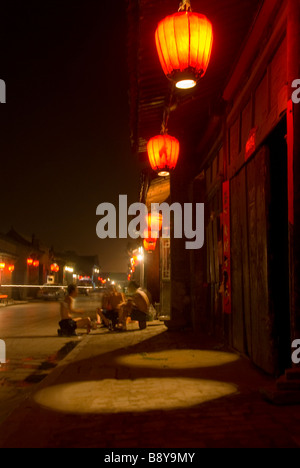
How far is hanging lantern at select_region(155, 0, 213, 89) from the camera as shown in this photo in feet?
20.0

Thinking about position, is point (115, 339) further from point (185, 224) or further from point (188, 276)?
point (185, 224)

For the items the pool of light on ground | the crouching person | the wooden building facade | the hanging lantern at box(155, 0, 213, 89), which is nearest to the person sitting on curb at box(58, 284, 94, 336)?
the crouching person

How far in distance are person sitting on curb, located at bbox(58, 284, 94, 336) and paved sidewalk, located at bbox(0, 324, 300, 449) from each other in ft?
15.8

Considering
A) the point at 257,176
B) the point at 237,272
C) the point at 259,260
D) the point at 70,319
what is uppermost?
the point at 257,176

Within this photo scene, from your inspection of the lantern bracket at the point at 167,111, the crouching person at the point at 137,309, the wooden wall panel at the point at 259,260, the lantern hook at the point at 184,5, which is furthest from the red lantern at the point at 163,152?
the crouching person at the point at 137,309

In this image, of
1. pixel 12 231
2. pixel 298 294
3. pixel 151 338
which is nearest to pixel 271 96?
pixel 298 294

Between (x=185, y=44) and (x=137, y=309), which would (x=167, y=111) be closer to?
(x=185, y=44)

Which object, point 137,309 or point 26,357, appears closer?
point 26,357

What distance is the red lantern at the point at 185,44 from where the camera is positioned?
610cm

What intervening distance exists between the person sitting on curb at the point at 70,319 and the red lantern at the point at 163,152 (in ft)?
16.1

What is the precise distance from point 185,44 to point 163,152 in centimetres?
477

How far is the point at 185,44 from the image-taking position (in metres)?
6.07

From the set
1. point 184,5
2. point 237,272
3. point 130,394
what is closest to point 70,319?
point 237,272

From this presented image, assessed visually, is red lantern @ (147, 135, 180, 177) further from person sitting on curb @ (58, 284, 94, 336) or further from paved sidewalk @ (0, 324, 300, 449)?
paved sidewalk @ (0, 324, 300, 449)
